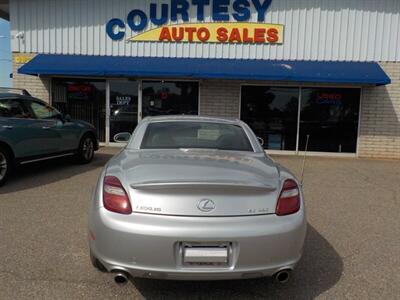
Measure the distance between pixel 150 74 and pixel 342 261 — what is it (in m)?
8.71

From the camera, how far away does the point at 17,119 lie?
807cm

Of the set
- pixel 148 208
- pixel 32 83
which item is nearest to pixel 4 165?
pixel 148 208

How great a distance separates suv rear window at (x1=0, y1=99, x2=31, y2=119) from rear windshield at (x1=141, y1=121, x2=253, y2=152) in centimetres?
428

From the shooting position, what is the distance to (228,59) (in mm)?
13016

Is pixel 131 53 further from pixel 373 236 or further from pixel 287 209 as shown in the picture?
pixel 287 209

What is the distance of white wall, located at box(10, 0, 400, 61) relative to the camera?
12.7 metres

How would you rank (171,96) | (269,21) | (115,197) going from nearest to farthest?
(115,197), (269,21), (171,96)

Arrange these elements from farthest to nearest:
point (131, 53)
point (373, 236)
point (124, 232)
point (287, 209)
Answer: point (131, 53)
point (373, 236)
point (287, 209)
point (124, 232)

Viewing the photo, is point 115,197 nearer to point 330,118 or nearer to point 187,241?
point 187,241

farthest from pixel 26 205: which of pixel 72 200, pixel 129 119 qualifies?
pixel 129 119

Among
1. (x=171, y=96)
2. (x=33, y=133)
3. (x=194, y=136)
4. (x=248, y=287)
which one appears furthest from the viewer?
(x=171, y=96)

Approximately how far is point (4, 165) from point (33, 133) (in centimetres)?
95

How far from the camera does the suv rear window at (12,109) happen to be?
788cm

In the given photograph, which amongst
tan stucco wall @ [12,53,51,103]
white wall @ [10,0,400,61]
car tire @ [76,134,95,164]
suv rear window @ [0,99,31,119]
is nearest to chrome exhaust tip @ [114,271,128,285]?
suv rear window @ [0,99,31,119]
